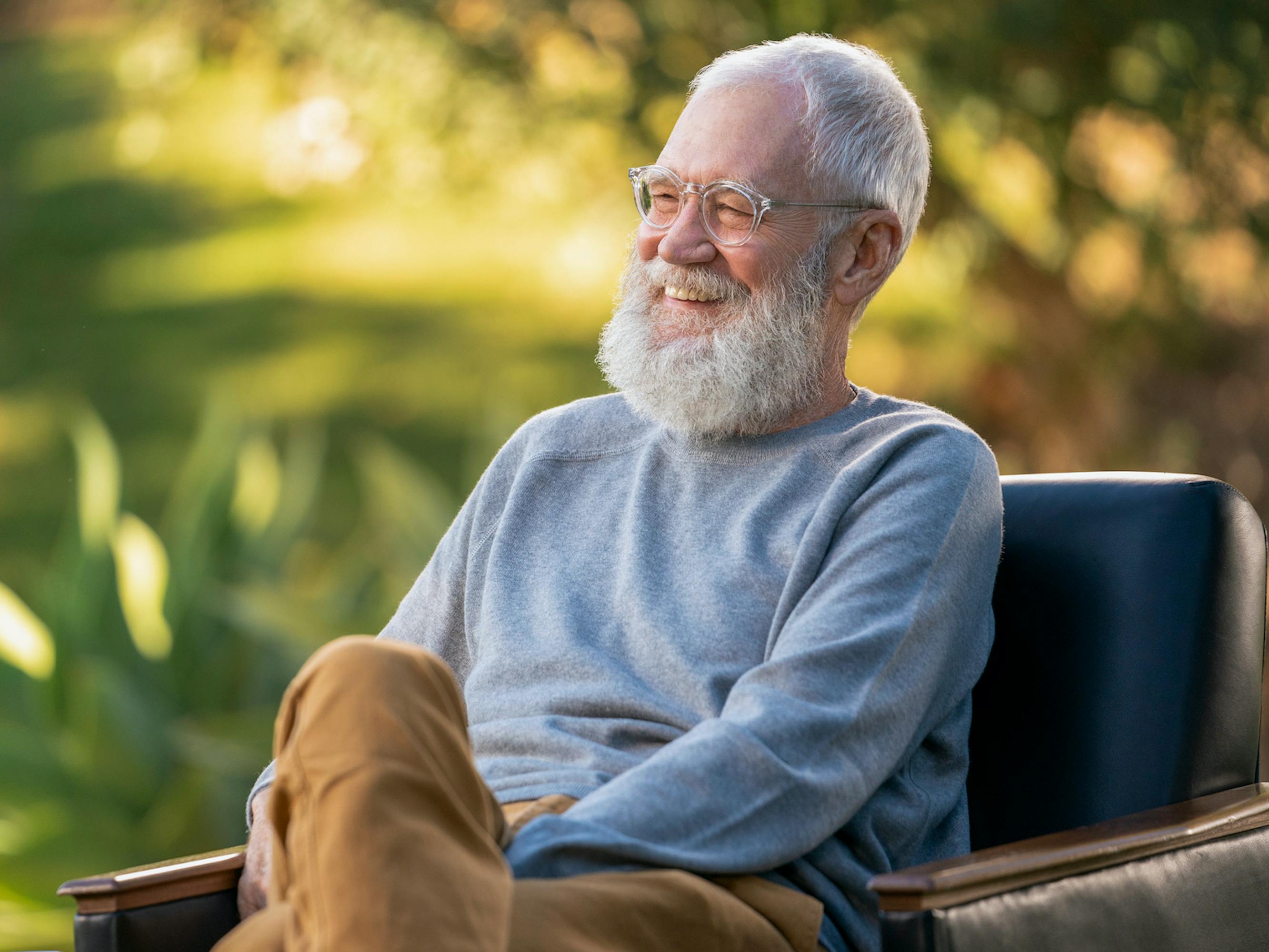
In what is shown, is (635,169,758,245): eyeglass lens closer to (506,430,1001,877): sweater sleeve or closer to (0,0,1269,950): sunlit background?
(506,430,1001,877): sweater sleeve

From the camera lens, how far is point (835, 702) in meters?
1.58

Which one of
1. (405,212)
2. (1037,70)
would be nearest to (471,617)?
(1037,70)

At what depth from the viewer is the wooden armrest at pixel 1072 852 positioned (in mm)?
1341

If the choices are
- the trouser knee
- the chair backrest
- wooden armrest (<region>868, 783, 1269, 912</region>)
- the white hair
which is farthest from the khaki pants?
the white hair

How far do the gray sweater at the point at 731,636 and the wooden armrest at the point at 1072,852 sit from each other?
173 mm

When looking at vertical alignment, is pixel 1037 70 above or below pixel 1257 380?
above

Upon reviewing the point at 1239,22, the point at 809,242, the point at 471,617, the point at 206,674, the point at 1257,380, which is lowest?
the point at 206,674

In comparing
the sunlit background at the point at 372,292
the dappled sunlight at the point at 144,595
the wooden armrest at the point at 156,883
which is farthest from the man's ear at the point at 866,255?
the dappled sunlight at the point at 144,595

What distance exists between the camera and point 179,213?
6699 mm

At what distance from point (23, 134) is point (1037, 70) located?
449cm

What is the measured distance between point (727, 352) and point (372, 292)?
4.91m

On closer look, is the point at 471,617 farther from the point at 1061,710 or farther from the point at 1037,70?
the point at 1037,70

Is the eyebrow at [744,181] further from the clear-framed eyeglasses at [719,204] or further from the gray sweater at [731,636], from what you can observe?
the gray sweater at [731,636]

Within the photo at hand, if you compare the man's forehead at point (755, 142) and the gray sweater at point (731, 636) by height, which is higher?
the man's forehead at point (755, 142)
